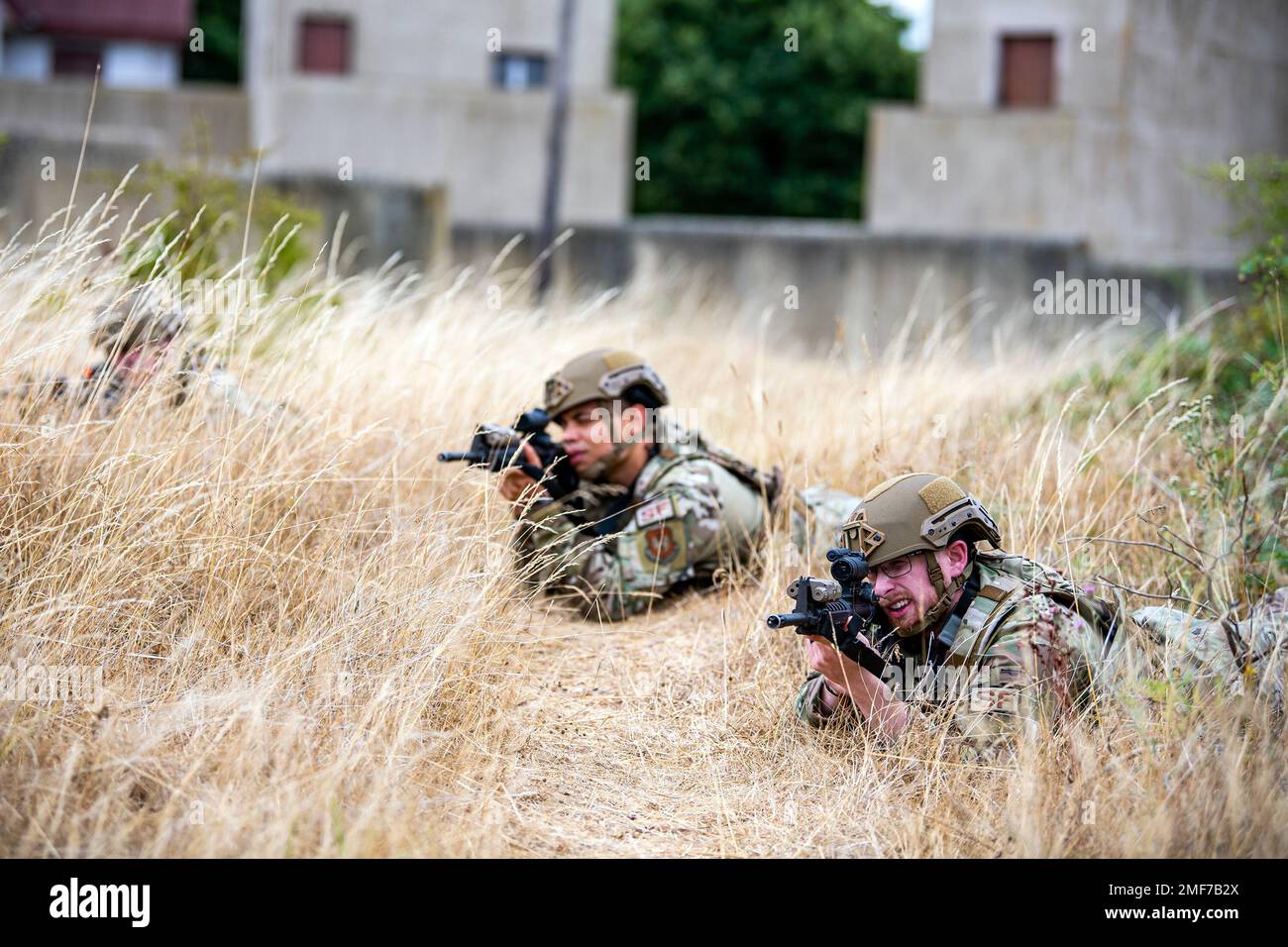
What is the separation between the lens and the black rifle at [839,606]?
11.1 feet

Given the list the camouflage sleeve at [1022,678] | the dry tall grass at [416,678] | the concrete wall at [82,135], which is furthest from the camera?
the concrete wall at [82,135]

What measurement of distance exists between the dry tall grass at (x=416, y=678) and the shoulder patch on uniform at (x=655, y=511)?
400 millimetres

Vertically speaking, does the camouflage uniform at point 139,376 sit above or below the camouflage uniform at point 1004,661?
above

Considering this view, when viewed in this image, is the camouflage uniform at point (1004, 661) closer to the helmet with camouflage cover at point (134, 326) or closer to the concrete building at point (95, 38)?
the helmet with camouflage cover at point (134, 326)

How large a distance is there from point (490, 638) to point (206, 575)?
34.9 inches

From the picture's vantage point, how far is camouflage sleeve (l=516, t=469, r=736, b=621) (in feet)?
16.5

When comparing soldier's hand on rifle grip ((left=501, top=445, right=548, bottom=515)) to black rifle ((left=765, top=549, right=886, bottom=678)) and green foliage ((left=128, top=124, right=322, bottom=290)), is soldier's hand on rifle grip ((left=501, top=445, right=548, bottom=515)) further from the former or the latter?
green foliage ((left=128, top=124, right=322, bottom=290))

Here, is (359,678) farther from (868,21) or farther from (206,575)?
(868,21)

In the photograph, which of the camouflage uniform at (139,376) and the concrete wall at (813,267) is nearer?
the camouflage uniform at (139,376)

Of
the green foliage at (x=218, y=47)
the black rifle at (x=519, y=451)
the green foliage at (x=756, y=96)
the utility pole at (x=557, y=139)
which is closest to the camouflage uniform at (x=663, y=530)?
the black rifle at (x=519, y=451)

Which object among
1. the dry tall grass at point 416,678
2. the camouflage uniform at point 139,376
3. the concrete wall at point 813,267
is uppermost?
the concrete wall at point 813,267

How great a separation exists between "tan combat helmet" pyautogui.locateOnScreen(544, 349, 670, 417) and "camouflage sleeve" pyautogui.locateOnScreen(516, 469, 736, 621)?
0.40m

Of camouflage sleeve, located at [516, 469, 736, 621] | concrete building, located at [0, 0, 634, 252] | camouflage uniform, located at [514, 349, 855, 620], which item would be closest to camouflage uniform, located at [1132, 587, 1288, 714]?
camouflage uniform, located at [514, 349, 855, 620]

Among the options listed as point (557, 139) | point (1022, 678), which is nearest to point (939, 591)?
point (1022, 678)
